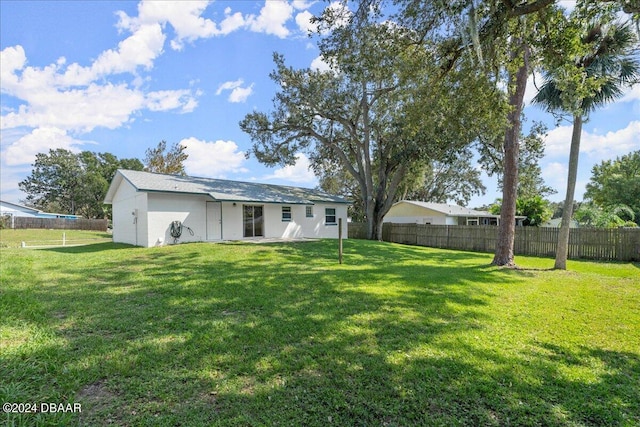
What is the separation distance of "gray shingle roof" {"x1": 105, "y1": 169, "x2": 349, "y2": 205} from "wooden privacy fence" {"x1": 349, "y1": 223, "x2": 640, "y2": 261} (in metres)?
6.21

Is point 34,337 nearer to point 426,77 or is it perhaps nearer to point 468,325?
point 468,325

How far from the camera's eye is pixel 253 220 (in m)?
17.3

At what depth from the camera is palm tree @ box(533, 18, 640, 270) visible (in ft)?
22.4

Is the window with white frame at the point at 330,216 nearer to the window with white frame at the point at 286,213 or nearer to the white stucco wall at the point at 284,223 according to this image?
the white stucco wall at the point at 284,223

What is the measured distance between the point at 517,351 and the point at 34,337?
5.78 meters

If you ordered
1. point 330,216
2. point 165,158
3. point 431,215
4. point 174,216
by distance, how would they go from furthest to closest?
point 165,158, point 431,215, point 330,216, point 174,216

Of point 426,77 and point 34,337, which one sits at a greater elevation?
point 426,77

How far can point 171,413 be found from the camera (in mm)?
2477

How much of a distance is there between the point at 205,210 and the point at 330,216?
27.6 feet

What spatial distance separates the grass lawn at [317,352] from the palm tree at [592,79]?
4.14 m

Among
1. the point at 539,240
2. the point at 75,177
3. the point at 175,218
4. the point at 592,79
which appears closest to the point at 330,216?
the point at 175,218

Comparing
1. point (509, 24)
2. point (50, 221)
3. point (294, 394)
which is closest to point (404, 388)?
point (294, 394)

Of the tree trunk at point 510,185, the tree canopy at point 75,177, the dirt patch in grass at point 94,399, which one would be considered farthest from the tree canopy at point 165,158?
the dirt patch in grass at point 94,399

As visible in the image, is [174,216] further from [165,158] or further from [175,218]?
[165,158]
